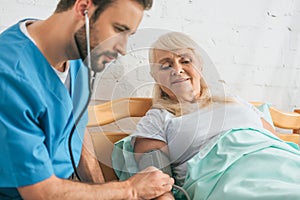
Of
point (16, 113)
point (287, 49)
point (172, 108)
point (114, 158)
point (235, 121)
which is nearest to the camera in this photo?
point (16, 113)

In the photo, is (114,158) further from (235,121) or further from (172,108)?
(235,121)

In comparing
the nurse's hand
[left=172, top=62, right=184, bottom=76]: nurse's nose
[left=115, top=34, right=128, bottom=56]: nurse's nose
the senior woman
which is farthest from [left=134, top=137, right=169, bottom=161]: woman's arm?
[left=115, top=34, right=128, bottom=56]: nurse's nose

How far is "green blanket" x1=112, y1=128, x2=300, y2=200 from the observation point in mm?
986

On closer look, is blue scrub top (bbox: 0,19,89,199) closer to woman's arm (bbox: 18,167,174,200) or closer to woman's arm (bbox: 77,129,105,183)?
woman's arm (bbox: 18,167,174,200)

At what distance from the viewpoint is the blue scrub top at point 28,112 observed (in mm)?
808

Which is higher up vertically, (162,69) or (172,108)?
(162,69)

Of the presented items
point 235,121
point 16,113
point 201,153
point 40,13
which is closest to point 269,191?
point 201,153

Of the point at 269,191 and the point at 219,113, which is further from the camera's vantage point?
the point at 219,113

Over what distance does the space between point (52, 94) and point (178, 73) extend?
319 mm

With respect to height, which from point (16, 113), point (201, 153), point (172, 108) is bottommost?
point (201, 153)

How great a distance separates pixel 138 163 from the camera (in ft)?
3.56

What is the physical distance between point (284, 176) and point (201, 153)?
10.0 inches

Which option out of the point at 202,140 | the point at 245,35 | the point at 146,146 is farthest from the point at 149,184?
the point at 245,35

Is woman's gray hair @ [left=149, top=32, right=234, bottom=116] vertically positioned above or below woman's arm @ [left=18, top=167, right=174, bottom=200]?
above
